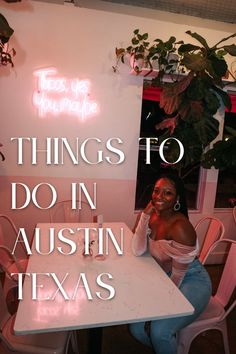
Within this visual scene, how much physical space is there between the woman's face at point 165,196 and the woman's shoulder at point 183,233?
0.12 metres

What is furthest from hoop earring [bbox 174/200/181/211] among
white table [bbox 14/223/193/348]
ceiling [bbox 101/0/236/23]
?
ceiling [bbox 101/0/236/23]

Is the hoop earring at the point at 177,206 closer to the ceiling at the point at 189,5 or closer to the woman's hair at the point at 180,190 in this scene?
the woman's hair at the point at 180,190

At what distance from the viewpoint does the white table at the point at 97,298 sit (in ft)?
3.94

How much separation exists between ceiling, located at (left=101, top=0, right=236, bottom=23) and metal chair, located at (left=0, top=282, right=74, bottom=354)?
3084 millimetres

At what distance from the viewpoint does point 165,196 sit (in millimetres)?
1844

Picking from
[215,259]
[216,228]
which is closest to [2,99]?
[216,228]

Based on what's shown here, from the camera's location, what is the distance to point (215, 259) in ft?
11.8

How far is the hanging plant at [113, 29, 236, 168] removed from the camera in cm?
253

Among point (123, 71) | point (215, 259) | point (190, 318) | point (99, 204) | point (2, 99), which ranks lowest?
point (215, 259)

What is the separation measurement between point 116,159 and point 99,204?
56 cm

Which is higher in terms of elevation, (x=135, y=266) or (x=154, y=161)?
(x=154, y=161)

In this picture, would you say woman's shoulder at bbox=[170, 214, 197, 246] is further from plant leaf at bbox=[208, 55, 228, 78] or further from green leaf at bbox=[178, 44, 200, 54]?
green leaf at bbox=[178, 44, 200, 54]

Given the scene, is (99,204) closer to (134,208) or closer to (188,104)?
(134,208)

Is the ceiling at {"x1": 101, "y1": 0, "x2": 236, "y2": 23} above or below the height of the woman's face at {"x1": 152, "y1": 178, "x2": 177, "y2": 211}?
above
